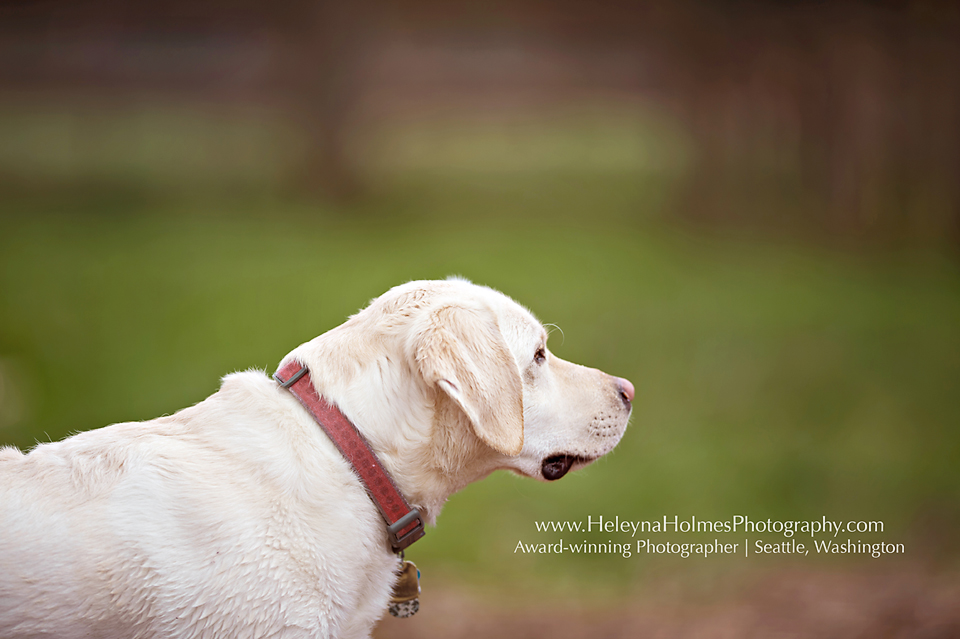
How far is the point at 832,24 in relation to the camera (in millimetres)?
10945

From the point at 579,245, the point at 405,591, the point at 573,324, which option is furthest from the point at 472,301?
the point at 579,245

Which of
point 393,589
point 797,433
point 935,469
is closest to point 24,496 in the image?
point 393,589

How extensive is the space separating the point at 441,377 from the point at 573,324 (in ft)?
21.1

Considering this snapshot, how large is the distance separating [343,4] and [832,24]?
31.6 ft

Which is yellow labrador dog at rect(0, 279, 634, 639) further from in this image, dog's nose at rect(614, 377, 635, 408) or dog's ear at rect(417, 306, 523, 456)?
dog's nose at rect(614, 377, 635, 408)

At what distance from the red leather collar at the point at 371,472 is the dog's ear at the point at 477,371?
0.96ft

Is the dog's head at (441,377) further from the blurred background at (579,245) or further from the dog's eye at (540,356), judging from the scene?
the blurred background at (579,245)

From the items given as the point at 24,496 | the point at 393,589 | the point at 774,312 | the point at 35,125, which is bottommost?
the point at 774,312

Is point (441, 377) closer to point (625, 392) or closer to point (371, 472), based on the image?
point (371, 472)

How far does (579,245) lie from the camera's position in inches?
442

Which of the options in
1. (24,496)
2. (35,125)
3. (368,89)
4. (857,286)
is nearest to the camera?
(24,496)

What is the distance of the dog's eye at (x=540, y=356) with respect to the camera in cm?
228

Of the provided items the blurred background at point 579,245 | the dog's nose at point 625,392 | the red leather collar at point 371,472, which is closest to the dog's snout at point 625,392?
the dog's nose at point 625,392

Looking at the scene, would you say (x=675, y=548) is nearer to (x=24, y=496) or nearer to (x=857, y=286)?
(x=24, y=496)
